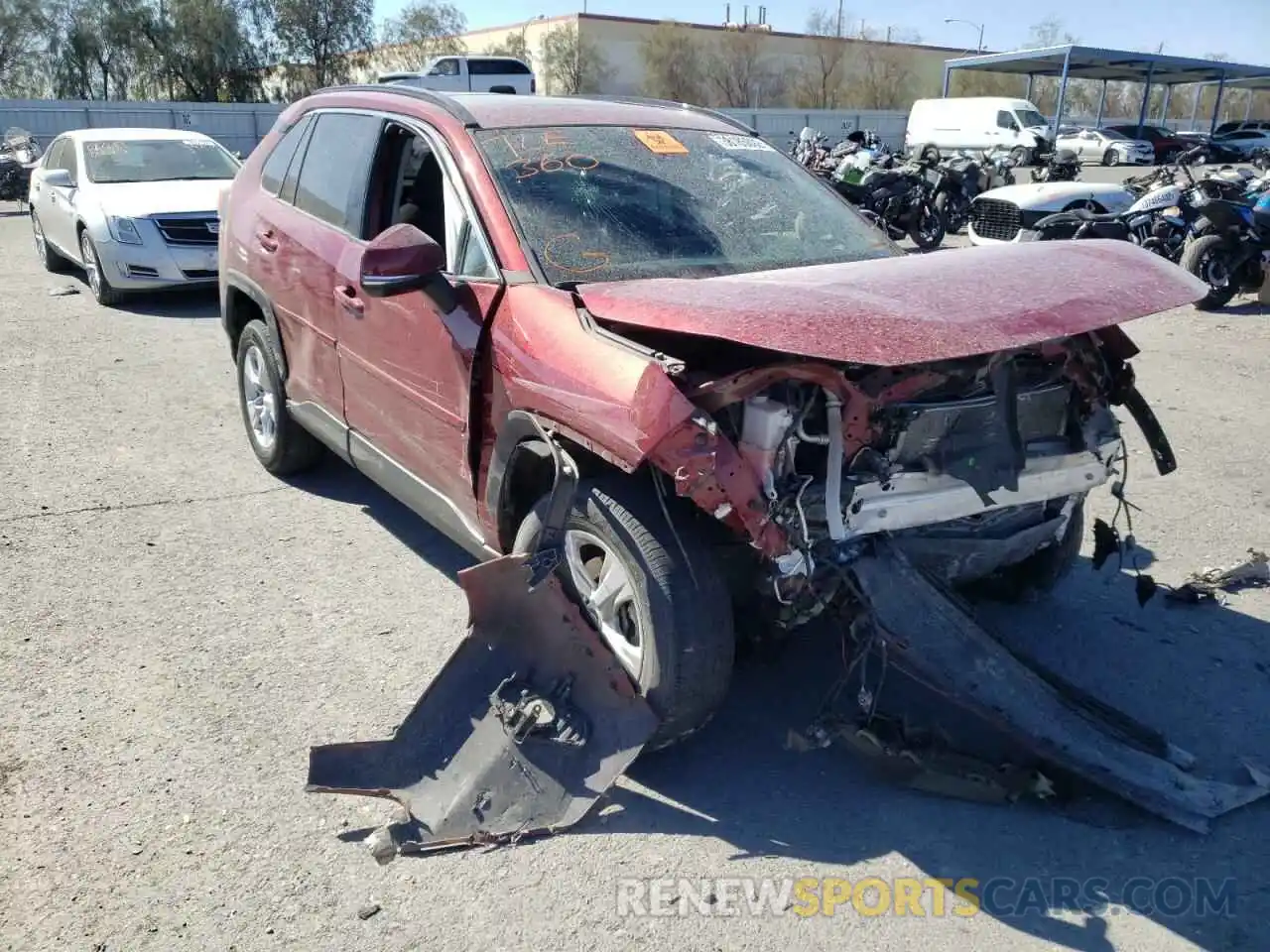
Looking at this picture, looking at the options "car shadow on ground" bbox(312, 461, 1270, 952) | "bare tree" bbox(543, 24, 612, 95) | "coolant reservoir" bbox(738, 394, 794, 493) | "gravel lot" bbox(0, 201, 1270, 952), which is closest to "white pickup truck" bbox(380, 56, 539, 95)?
"bare tree" bbox(543, 24, 612, 95)

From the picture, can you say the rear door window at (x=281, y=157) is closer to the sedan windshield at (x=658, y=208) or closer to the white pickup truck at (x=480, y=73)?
the sedan windshield at (x=658, y=208)

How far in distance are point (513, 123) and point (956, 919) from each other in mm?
3113

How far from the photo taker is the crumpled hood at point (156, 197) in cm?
1050

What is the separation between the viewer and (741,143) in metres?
4.62

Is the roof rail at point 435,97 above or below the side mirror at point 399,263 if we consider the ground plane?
above

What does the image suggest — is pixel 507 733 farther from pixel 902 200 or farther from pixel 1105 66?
pixel 1105 66

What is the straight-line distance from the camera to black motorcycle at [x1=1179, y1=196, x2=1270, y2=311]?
10398 millimetres

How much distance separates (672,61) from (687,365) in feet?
194

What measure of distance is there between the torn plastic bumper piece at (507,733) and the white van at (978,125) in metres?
33.7

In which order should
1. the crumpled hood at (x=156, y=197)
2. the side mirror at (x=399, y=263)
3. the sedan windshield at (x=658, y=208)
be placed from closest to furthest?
the side mirror at (x=399, y=263) → the sedan windshield at (x=658, y=208) → the crumpled hood at (x=156, y=197)

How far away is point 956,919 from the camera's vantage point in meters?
2.69

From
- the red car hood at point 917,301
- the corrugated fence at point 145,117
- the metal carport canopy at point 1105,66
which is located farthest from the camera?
the metal carport canopy at point 1105,66

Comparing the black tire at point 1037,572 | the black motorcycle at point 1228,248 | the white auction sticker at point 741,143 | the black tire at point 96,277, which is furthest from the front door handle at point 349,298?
the black motorcycle at point 1228,248

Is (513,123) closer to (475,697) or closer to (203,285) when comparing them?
(475,697)
